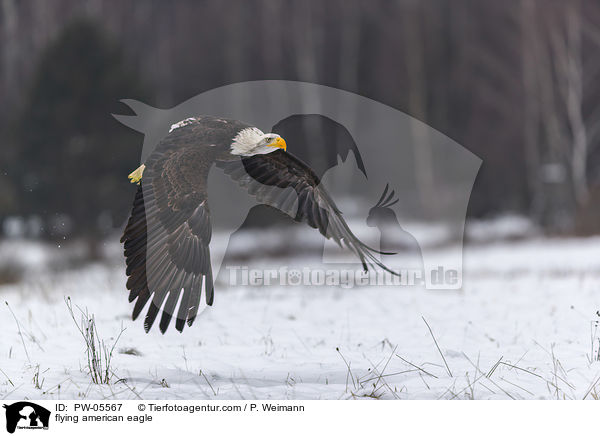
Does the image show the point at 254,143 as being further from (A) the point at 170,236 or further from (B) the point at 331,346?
(B) the point at 331,346

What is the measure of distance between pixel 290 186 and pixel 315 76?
13.4m

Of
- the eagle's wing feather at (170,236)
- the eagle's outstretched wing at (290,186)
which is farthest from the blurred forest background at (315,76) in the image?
the eagle's wing feather at (170,236)

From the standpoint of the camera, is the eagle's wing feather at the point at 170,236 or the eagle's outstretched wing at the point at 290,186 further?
the eagle's outstretched wing at the point at 290,186

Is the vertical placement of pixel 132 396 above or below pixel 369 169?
below

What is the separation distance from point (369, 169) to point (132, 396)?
1471 centimetres

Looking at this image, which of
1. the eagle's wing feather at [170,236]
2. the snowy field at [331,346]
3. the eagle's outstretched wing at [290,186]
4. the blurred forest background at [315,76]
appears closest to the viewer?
the snowy field at [331,346]

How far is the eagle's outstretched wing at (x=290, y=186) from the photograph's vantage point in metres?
4.26

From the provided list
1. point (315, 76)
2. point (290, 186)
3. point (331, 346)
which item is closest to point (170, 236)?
point (290, 186)

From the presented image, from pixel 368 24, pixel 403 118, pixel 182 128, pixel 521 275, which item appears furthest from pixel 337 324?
pixel 368 24

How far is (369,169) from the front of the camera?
17.6 meters

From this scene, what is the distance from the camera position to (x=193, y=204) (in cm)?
402

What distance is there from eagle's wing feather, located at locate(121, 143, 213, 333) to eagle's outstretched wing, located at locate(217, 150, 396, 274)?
0.49 meters

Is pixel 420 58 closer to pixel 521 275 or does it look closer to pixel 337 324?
pixel 521 275

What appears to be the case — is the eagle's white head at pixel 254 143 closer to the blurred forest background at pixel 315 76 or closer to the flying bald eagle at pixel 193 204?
the flying bald eagle at pixel 193 204
